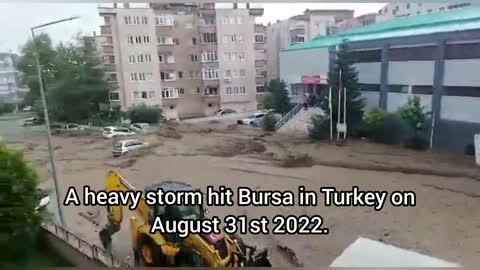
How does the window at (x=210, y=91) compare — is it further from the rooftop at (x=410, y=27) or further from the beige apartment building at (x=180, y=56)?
the rooftop at (x=410, y=27)

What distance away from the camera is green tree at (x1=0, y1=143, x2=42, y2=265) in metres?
1.82

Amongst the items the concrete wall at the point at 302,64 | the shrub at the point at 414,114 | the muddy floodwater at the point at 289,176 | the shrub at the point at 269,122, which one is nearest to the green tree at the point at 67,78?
the muddy floodwater at the point at 289,176

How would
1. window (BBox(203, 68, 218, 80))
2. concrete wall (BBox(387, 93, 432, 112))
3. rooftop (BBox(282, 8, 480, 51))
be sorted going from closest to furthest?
rooftop (BBox(282, 8, 480, 51)) → concrete wall (BBox(387, 93, 432, 112)) → window (BBox(203, 68, 218, 80))

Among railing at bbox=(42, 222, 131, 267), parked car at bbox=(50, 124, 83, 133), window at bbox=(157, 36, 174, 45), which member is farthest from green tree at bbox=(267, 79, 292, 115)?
railing at bbox=(42, 222, 131, 267)

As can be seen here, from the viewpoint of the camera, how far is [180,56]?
195cm

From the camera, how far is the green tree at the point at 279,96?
201 centimetres

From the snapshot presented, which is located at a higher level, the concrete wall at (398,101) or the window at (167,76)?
the window at (167,76)

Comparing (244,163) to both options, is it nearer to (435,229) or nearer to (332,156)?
(332,156)

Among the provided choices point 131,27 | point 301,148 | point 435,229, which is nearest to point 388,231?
point 435,229

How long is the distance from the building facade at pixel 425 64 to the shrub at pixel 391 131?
2.4 inches

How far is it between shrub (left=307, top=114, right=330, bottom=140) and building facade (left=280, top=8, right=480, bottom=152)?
0.17m

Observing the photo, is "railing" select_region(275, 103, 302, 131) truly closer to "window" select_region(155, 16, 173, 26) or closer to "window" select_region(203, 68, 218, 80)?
"window" select_region(203, 68, 218, 80)

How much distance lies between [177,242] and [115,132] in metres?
0.67

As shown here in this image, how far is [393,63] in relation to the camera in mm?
1868
